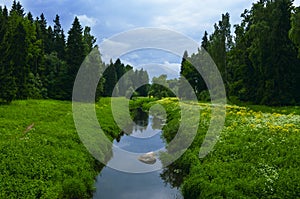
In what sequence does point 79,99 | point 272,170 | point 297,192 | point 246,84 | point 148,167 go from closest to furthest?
point 297,192 → point 272,170 → point 148,167 → point 246,84 → point 79,99

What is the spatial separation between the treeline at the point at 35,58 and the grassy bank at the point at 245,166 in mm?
22331

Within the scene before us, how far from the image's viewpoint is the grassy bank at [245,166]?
9.43 m

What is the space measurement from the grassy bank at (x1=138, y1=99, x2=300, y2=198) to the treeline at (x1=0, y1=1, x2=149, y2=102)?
22.3 m

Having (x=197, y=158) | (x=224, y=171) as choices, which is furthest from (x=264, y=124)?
(x=224, y=171)

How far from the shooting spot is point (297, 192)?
29.2 feet

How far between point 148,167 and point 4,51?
29.4 meters

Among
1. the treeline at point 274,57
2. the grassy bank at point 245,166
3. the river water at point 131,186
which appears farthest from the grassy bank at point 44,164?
the treeline at point 274,57

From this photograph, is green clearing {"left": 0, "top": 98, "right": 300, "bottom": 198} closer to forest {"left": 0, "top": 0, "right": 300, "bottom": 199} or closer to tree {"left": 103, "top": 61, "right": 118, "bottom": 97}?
forest {"left": 0, "top": 0, "right": 300, "bottom": 199}

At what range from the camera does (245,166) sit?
11289mm

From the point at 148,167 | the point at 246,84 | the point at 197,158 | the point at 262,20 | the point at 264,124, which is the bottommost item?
the point at 148,167

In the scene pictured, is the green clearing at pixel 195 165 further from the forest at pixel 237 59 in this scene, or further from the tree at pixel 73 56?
the tree at pixel 73 56

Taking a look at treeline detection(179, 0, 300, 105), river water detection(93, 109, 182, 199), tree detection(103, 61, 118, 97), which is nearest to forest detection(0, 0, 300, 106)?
treeline detection(179, 0, 300, 105)

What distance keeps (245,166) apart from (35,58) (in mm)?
44605

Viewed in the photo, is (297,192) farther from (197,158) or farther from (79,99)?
(79,99)
